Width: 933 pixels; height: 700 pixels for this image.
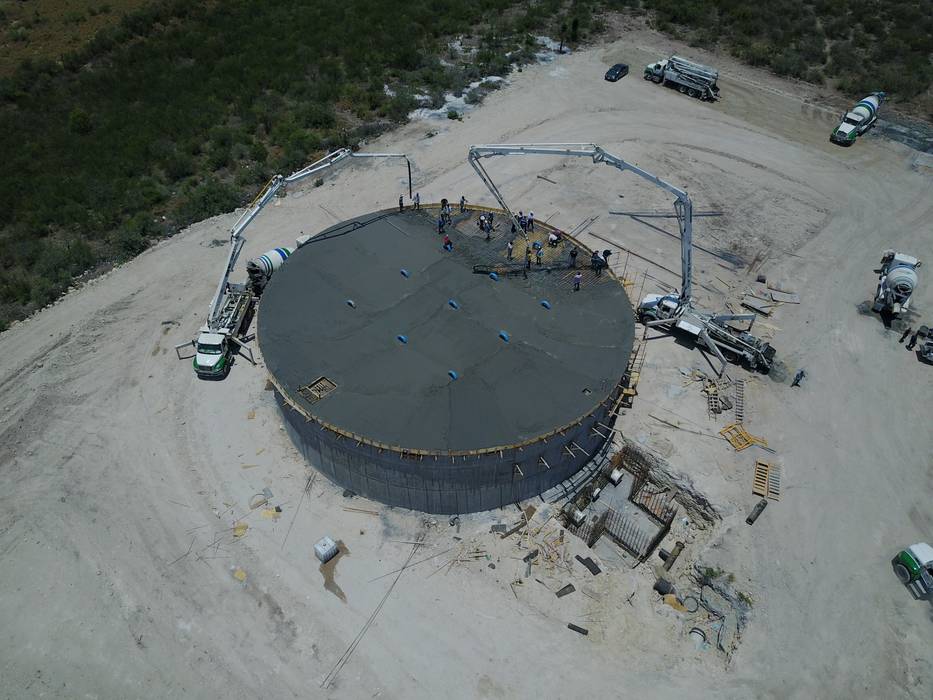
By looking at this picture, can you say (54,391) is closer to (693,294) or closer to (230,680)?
(230,680)

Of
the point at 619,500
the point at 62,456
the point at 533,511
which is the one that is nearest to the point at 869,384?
the point at 619,500

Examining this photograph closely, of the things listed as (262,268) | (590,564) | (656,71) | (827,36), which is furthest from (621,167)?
(827,36)

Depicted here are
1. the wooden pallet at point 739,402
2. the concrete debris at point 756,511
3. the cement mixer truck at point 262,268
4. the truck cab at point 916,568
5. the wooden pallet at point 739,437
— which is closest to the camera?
the truck cab at point 916,568

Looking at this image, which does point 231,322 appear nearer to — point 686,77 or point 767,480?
point 767,480

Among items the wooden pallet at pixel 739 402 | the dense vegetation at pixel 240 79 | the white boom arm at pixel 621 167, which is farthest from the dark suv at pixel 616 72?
the wooden pallet at pixel 739 402

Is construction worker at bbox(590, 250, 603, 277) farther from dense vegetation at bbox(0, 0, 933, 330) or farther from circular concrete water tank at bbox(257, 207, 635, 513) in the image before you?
dense vegetation at bbox(0, 0, 933, 330)

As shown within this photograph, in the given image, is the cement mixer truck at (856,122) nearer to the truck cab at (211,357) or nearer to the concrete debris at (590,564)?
the concrete debris at (590,564)
